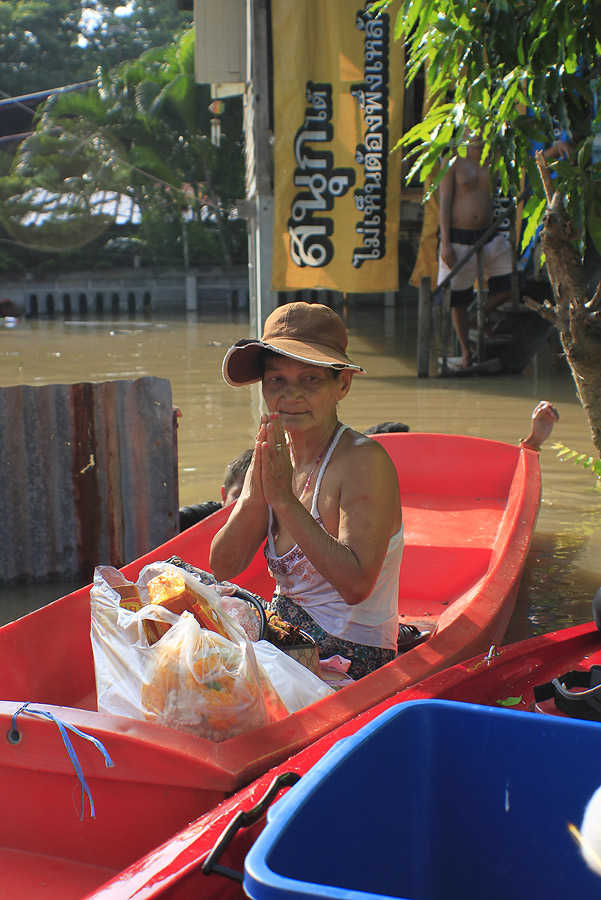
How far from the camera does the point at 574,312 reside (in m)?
2.85

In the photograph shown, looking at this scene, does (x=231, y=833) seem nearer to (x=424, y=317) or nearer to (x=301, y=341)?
(x=301, y=341)

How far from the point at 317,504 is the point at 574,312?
1.07 metres

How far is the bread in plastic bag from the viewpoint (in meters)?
1.86

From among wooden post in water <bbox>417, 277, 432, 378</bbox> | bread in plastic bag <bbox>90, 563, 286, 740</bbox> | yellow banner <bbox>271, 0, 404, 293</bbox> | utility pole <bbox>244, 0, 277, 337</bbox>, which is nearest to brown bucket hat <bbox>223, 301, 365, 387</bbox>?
bread in plastic bag <bbox>90, 563, 286, 740</bbox>

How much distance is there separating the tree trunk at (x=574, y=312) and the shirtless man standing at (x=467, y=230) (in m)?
6.58

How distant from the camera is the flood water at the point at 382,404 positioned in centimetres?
464

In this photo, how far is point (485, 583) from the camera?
292cm

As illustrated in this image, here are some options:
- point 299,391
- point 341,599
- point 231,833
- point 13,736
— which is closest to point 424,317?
point 299,391

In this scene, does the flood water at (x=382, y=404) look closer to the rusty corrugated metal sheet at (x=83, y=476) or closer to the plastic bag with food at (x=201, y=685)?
the rusty corrugated metal sheet at (x=83, y=476)

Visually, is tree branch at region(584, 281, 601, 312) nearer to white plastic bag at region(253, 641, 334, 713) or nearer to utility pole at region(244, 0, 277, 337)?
white plastic bag at region(253, 641, 334, 713)

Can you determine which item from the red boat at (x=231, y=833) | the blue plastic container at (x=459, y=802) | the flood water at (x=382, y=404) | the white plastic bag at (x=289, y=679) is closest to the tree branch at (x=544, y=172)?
the red boat at (x=231, y=833)

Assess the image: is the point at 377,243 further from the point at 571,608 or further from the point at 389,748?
the point at 389,748

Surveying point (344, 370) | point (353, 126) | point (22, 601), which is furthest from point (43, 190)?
point (344, 370)

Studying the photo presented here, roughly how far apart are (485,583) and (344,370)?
89 cm
